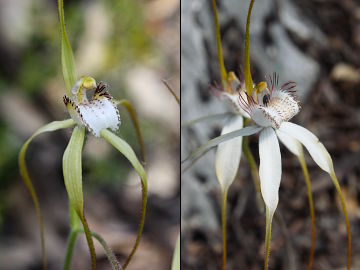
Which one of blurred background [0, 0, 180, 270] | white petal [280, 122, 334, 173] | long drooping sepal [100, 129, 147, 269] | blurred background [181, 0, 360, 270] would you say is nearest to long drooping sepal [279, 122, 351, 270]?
white petal [280, 122, 334, 173]

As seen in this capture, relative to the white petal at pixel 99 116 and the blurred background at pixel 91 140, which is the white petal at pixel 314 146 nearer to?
the white petal at pixel 99 116

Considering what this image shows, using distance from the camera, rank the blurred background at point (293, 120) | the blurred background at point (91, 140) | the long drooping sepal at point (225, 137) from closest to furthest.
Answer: the long drooping sepal at point (225, 137)
the blurred background at point (293, 120)
the blurred background at point (91, 140)

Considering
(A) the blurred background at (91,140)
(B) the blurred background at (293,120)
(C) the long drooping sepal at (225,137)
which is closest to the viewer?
(C) the long drooping sepal at (225,137)

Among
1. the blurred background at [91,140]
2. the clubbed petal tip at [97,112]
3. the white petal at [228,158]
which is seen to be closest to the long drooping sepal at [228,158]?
the white petal at [228,158]

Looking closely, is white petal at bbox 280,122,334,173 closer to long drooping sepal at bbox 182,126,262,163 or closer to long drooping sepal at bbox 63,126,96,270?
long drooping sepal at bbox 182,126,262,163

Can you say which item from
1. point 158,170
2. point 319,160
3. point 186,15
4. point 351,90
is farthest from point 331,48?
point 319,160

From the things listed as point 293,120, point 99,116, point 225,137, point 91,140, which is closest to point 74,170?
point 99,116

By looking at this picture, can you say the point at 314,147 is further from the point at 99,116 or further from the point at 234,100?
the point at 99,116
